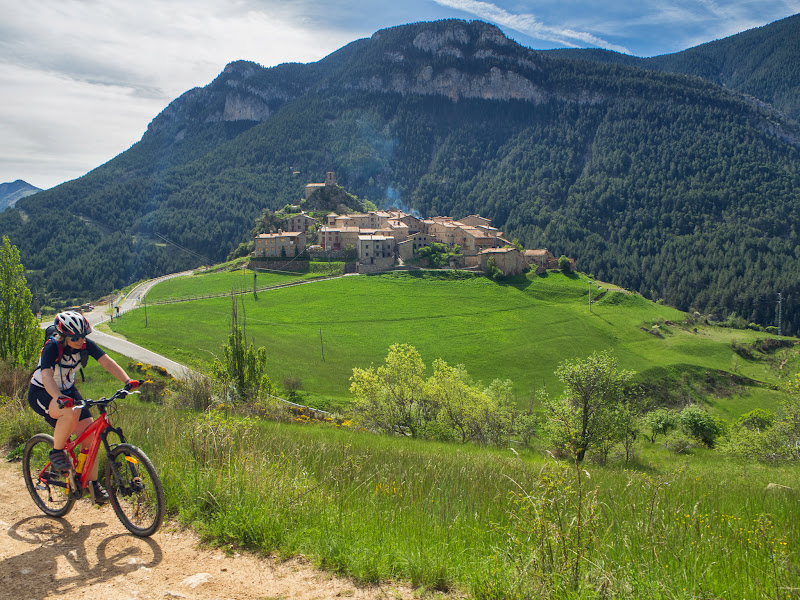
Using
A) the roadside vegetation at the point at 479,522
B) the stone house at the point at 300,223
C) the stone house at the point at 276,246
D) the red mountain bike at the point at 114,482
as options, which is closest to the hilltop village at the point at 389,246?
the stone house at the point at 276,246

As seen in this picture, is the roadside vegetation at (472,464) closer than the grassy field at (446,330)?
Yes

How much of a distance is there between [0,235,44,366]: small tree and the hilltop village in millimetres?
61902

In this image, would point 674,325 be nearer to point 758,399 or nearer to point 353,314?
point 758,399

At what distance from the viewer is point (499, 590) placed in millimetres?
3623

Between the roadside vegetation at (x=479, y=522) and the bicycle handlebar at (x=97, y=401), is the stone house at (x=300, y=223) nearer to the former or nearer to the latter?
the roadside vegetation at (x=479, y=522)

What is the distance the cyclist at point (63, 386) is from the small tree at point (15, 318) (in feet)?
53.5

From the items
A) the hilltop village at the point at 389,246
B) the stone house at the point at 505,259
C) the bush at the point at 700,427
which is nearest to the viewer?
the bush at the point at 700,427

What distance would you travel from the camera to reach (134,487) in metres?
5.32

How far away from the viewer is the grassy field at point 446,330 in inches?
1855

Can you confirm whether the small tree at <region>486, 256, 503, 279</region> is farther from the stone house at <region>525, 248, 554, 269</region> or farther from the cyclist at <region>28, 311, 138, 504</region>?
the cyclist at <region>28, 311, 138, 504</region>

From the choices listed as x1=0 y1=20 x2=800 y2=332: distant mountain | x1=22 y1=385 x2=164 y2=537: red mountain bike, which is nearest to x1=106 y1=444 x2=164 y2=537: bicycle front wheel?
x1=22 y1=385 x2=164 y2=537: red mountain bike

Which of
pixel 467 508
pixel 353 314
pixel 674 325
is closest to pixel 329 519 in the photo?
pixel 467 508

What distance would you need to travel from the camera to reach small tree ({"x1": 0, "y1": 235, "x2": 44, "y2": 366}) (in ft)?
61.9

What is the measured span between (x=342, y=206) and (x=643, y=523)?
11534 cm
